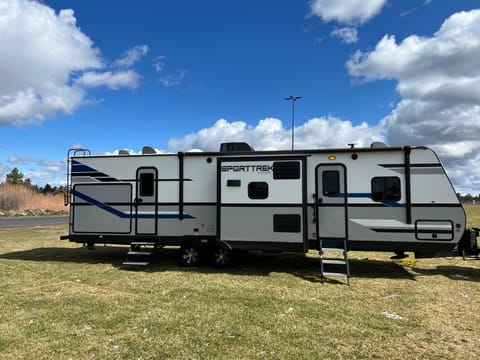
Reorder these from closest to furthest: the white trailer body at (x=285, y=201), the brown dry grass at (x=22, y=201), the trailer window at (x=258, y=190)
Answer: the white trailer body at (x=285, y=201), the trailer window at (x=258, y=190), the brown dry grass at (x=22, y=201)

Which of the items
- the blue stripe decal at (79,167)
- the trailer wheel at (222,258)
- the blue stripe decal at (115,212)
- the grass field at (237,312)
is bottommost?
the grass field at (237,312)

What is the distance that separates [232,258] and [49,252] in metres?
7.08

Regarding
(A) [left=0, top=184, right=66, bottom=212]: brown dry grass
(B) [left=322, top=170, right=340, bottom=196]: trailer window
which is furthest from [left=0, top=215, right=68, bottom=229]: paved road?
(B) [left=322, top=170, right=340, bottom=196]: trailer window

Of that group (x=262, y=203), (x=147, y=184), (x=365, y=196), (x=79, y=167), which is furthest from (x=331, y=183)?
(x=79, y=167)

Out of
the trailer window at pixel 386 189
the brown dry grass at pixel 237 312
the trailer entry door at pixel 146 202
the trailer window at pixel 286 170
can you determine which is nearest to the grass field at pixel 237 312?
the brown dry grass at pixel 237 312

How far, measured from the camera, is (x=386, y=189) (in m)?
8.73

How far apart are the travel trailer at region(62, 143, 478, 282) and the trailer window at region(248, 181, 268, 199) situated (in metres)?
0.03

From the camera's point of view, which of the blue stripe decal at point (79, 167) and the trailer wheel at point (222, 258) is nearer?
the trailer wheel at point (222, 258)

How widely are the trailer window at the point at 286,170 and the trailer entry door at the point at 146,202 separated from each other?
11.5 feet

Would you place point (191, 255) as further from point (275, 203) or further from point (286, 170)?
point (286, 170)

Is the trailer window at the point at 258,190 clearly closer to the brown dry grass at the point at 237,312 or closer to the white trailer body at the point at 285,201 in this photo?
the white trailer body at the point at 285,201

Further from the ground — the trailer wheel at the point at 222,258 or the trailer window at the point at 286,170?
the trailer window at the point at 286,170

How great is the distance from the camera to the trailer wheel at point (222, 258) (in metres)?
9.66

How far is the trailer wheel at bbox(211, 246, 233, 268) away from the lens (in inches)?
380
